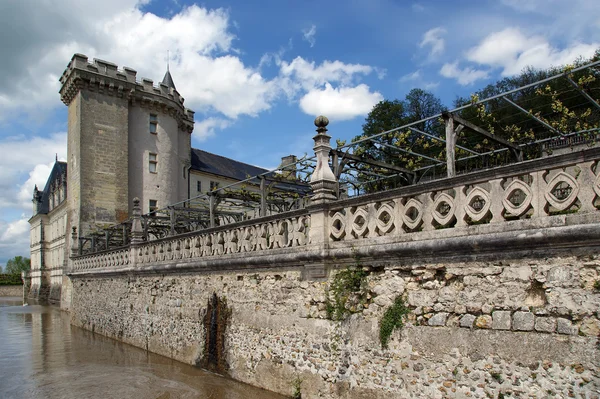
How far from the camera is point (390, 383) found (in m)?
6.71

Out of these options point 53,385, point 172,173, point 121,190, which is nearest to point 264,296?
point 53,385

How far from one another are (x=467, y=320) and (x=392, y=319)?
3.97ft

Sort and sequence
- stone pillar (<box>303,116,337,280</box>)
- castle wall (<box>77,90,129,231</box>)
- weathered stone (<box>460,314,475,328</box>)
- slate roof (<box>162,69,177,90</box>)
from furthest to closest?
slate roof (<box>162,69,177,90</box>), castle wall (<box>77,90,129,231</box>), stone pillar (<box>303,116,337,280</box>), weathered stone (<box>460,314,475,328</box>)

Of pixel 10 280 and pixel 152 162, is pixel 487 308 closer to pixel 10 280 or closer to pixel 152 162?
pixel 152 162

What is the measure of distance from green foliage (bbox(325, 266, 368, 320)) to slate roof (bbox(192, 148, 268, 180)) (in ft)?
94.5

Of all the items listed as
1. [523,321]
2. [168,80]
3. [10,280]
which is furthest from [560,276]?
[10,280]

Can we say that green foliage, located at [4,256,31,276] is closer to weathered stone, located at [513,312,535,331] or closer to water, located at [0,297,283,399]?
water, located at [0,297,283,399]

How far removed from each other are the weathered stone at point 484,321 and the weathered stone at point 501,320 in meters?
0.05

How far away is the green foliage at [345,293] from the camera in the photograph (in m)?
A: 7.36

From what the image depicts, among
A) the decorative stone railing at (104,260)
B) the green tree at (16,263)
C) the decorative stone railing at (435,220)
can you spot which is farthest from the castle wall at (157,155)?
the green tree at (16,263)

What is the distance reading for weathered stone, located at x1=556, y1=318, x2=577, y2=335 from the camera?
4.89m

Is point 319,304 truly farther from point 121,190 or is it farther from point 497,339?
point 121,190

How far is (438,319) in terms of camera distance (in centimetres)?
617

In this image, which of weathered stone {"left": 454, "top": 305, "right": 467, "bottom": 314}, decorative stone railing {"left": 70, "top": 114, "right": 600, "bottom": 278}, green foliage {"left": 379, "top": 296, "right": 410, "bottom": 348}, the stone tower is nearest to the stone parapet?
the stone tower
